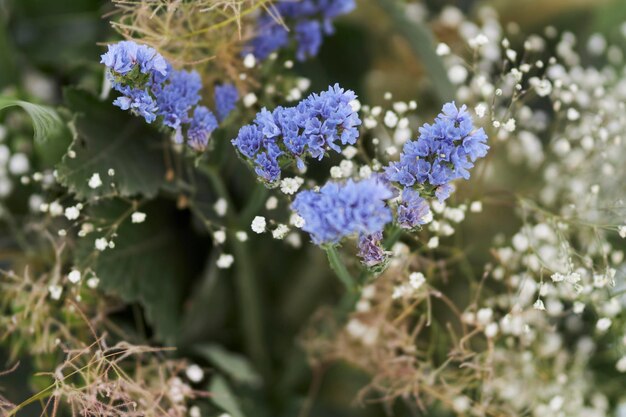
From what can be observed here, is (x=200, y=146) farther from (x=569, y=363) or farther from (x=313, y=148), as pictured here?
(x=569, y=363)

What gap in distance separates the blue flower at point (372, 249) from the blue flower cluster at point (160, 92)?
0.16 meters

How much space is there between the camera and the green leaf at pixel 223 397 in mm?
665

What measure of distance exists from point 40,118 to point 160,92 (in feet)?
0.38

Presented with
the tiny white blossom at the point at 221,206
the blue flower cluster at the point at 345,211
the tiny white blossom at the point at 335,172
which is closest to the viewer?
the blue flower cluster at the point at 345,211

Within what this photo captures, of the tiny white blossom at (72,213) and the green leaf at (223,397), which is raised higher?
the tiny white blossom at (72,213)

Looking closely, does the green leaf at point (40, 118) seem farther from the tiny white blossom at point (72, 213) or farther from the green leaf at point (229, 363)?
the green leaf at point (229, 363)

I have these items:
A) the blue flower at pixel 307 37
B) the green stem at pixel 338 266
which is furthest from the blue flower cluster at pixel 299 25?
the green stem at pixel 338 266

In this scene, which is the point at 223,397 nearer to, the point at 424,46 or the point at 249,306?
the point at 249,306

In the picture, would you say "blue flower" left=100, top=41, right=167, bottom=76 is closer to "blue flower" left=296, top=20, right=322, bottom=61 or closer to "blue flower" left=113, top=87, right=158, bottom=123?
"blue flower" left=113, top=87, right=158, bottom=123

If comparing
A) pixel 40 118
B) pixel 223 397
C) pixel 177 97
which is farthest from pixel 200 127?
pixel 223 397

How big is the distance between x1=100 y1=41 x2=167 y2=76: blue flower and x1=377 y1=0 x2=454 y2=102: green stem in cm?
32

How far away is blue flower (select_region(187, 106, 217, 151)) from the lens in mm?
538

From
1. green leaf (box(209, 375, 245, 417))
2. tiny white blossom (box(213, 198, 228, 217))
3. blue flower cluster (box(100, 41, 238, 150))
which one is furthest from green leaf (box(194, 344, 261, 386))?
blue flower cluster (box(100, 41, 238, 150))

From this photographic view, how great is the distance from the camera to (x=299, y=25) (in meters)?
0.66
